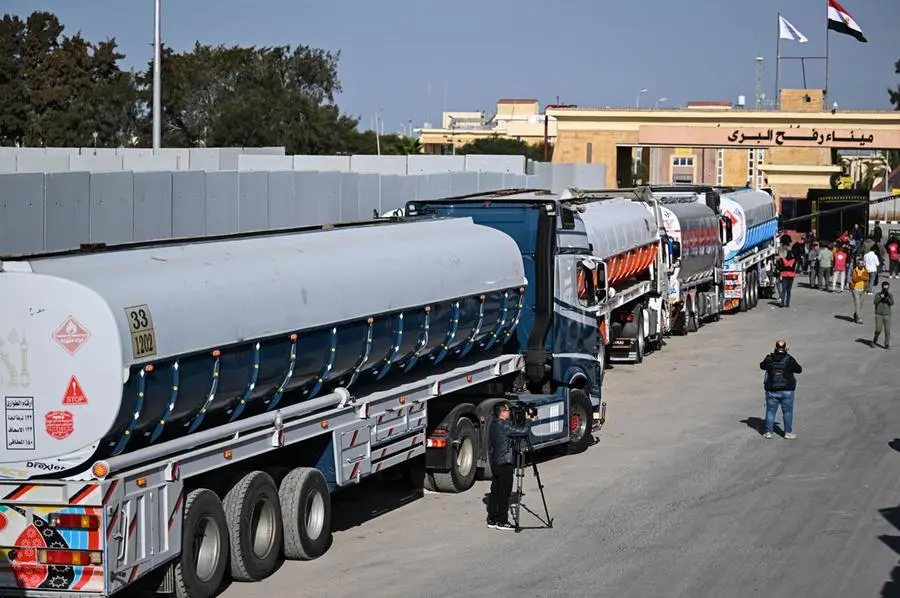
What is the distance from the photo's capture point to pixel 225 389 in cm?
1224

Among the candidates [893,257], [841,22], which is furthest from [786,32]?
[893,257]

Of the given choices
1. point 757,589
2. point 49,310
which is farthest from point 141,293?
point 757,589

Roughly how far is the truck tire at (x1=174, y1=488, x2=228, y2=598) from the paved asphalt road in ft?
1.50

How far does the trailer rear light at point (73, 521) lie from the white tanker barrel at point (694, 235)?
2405 cm

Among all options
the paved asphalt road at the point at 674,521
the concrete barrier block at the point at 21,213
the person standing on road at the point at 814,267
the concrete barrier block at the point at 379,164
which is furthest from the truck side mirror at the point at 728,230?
the concrete barrier block at the point at 21,213

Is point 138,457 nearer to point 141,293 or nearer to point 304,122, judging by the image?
point 141,293

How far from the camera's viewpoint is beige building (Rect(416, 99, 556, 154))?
13000 centimetres

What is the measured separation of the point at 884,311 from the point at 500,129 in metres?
115

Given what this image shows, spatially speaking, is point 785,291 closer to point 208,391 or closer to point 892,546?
point 892,546

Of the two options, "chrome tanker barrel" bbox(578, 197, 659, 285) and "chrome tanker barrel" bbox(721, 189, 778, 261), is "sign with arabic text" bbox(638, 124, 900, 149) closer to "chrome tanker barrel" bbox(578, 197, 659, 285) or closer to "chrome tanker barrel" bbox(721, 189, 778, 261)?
"chrome tanker barrel" bbox(721, 189, 778, 261)

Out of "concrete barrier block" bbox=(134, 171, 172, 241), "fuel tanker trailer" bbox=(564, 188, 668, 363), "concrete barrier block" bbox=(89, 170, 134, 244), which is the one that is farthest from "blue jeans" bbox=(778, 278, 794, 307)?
"concrete barrier block" bbox=(89, 170, 134, 244)

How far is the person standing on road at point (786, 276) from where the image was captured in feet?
136

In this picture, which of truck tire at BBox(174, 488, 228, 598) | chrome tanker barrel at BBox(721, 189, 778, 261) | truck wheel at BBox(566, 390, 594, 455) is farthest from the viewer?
chrome tanker barrel at BBox(721, 189, 778, 261)

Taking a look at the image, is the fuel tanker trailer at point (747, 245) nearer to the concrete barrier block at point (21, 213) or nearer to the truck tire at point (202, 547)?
the concrete barrier block at point (21, 213)
